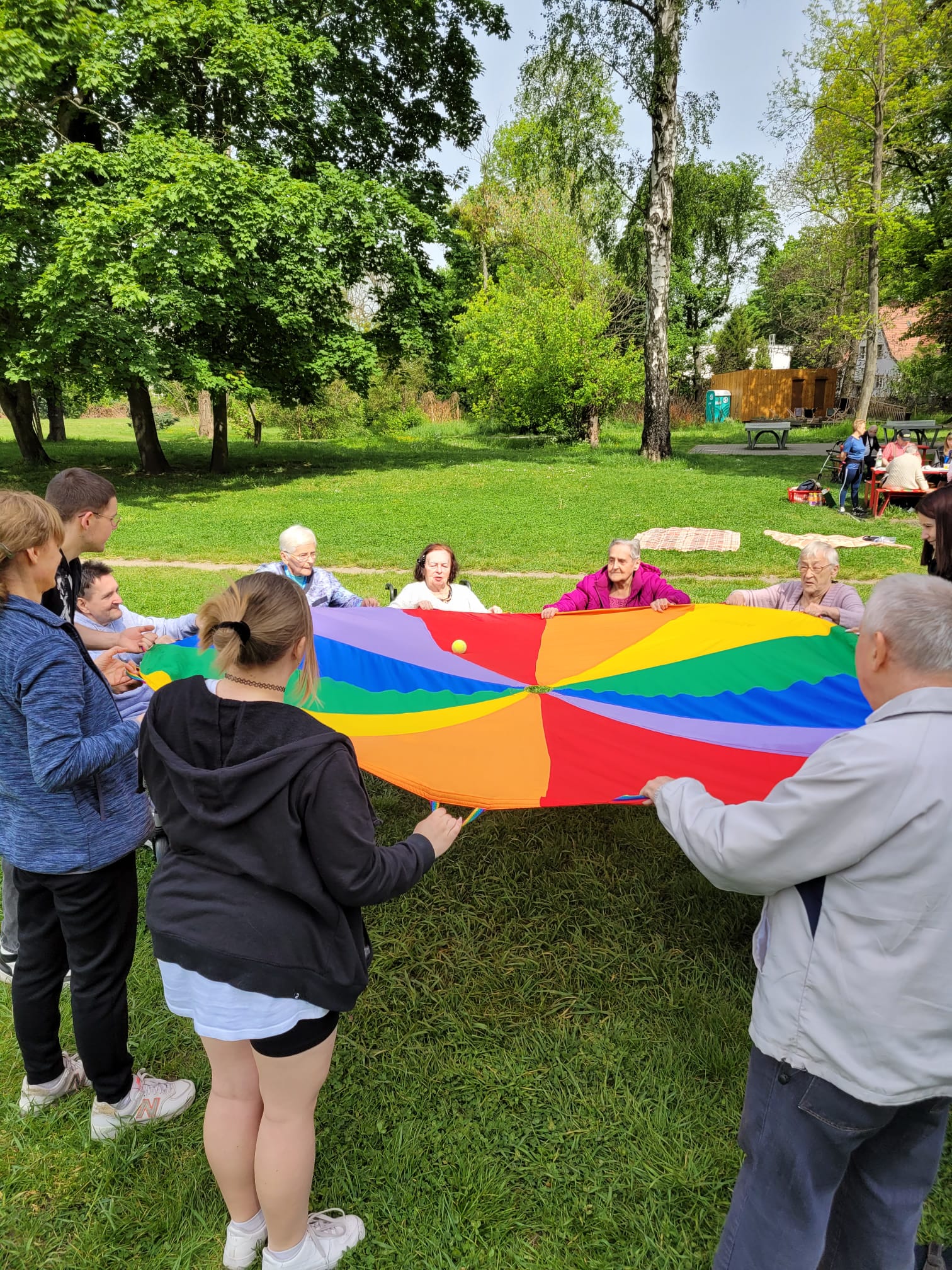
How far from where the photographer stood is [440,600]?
14.4 ft

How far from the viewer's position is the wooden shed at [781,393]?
2930cm

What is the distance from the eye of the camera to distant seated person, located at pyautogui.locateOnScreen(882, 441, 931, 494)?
1044 cm

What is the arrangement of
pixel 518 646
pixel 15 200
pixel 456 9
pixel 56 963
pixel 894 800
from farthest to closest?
pixel 456 9
pixel 15 200
pixel 518 646
pixel 56 963
pixel 894 800

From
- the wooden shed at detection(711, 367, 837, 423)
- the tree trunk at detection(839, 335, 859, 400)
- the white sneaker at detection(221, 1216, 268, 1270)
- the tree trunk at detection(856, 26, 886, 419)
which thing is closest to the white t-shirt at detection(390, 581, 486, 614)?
the white sneaker at detection(221, 1216, 268, 1270)

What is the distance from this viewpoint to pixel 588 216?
691 inches

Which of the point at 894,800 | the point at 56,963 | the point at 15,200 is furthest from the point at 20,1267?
the point at 15,200

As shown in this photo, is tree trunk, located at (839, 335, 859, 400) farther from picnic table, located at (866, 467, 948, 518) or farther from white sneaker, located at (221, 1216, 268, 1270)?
white sneaker, located at (221, 1216, 268, 1270)

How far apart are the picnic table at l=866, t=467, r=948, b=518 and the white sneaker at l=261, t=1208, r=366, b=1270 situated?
10762 mm

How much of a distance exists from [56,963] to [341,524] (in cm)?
948

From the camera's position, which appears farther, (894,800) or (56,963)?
(56,963)

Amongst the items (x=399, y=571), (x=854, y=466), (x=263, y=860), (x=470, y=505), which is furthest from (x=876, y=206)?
(x=263, y=860)

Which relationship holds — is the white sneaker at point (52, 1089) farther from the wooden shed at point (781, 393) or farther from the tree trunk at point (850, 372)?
the tree trunk at point (850, 372)

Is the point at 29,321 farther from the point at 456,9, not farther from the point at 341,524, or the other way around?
the point at 456,9

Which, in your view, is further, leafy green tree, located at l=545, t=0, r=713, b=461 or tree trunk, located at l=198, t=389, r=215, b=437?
tree trunk, located at l=198, t=389, r=215, b=437
